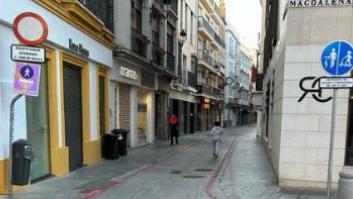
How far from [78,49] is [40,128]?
125 inches

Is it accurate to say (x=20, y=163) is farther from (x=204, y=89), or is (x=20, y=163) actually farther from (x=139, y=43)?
(x=204, y=89)

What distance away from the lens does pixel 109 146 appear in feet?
51.9

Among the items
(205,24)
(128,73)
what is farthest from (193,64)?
(128,73)

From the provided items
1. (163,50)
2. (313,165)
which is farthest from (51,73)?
(163,50)

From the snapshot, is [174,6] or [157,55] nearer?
[157,55]

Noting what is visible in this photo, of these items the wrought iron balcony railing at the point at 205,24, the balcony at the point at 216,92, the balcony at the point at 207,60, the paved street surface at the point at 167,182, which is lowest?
the paved street surface at the point at 167,182

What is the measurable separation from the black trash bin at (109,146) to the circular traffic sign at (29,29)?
28.8 ft

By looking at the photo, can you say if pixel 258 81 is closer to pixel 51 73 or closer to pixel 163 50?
pixel 163 50

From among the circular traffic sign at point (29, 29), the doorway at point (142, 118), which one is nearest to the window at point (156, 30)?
the doorway at point (142, 118)

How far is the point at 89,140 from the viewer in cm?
1440

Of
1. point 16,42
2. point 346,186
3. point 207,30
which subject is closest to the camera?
point 346,186

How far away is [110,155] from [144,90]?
793 cm

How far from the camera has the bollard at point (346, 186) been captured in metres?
7.04

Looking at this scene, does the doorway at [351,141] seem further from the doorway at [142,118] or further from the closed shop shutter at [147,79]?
the closed shop shutter at [147,79]
